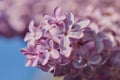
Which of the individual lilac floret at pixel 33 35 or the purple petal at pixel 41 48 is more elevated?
the individual lilac floret at pixel 33 35

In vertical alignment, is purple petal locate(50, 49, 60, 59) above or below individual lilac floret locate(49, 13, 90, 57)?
below

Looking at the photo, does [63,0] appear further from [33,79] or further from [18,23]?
[33,79]

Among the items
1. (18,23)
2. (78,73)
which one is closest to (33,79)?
(78,73)

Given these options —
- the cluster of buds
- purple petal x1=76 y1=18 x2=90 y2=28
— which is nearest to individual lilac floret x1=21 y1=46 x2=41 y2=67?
the cluster of buds

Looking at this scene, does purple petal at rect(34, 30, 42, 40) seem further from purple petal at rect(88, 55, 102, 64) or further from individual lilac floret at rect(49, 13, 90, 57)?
purple petal at rect(88, 55, 102, 64)

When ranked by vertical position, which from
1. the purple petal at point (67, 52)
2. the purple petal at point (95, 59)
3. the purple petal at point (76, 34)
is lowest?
the purple petal at point (95, 59)

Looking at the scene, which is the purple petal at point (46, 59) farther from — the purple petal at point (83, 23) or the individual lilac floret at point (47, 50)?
the purple petal at point (83, 23)

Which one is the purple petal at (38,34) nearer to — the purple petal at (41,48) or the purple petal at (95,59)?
the purple petal at (41,48)

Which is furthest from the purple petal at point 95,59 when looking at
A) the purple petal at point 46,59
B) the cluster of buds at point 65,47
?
the purple petal at point 46,59
